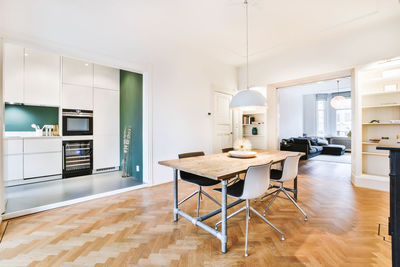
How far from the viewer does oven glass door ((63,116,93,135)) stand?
4.19 m

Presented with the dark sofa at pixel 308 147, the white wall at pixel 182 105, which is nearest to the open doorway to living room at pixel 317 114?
the dark sofa at pixel 308 147

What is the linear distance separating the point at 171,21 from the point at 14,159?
12.9 ft

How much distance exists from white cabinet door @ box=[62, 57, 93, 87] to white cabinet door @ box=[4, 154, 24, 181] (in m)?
1.81

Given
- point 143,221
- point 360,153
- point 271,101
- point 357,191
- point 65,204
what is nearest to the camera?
point 143,221

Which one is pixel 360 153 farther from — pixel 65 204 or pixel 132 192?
pixel 65 204

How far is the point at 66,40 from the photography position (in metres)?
2.79

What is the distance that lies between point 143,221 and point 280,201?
2.02 meters

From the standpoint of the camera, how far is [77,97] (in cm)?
430

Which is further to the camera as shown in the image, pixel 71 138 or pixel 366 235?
pixel 71 138

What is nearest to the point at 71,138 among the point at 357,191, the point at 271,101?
the point at 271,101

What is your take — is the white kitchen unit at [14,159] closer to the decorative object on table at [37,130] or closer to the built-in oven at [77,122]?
the decorative object on table at [37,130]

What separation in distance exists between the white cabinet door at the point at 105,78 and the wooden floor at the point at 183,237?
2960mm

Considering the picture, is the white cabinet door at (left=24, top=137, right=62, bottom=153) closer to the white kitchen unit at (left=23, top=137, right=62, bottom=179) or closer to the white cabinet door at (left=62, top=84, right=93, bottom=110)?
the white kitchen unit at (left=23, top=137, right=62, bottom=179)

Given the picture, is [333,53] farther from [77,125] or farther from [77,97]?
[77,125]
